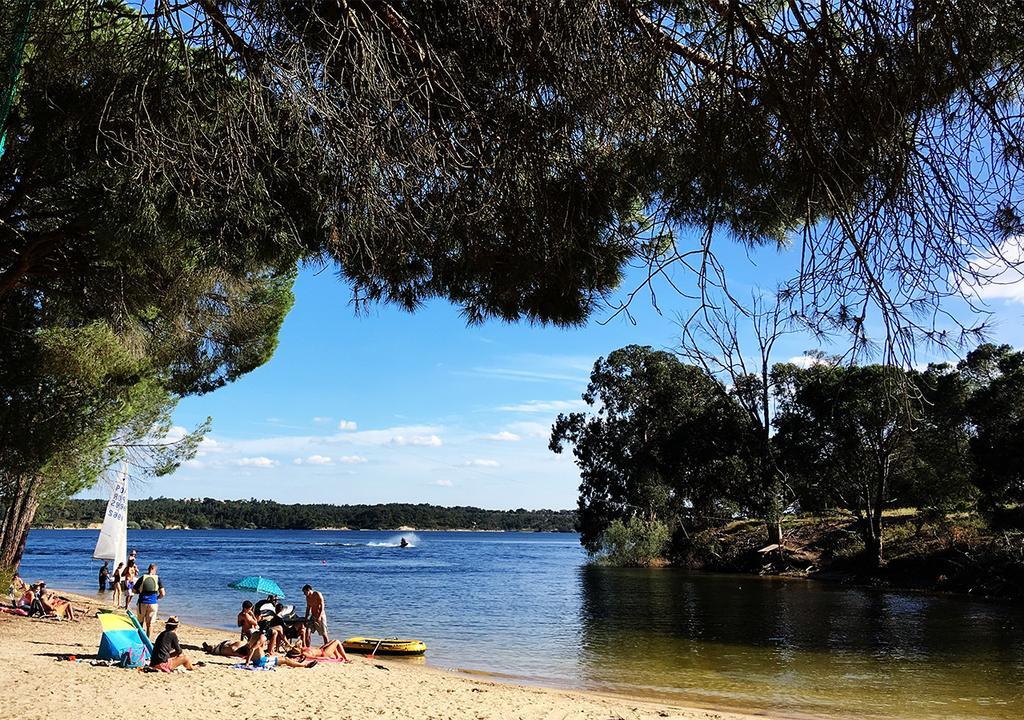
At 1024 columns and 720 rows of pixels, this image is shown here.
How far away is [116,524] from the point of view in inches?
710

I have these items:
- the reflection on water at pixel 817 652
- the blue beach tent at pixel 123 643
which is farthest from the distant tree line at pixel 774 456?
the blue beach tent at pixel 123 643

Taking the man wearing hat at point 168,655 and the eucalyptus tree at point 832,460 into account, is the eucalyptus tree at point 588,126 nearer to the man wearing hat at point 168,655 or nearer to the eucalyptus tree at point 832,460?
the man wearing hat at point 168,655

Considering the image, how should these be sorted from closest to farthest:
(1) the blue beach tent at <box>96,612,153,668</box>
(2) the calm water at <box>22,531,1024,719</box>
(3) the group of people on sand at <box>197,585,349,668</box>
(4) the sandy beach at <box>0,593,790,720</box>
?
1. (4) the sandy beach at <box>0,593,790,720</box>
2. (1) the blue beach tent at <box>96,612,153,668</box>
3. (3) the group of people on sand at <box>197,585,349,668</box>
4. (2) the calm water at <box>22,531,1024,719</box>

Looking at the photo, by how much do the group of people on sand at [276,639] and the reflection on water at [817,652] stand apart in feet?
14.8

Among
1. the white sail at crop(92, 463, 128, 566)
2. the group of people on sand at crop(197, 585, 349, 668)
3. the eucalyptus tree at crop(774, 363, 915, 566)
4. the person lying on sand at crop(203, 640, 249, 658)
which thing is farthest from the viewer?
the eucalyptus tree at crop(774, 363, 915, 566)

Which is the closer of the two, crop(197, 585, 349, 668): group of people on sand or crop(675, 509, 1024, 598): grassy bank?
crop(197, 585, 349, 668): group of people on sand

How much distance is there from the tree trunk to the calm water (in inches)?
179

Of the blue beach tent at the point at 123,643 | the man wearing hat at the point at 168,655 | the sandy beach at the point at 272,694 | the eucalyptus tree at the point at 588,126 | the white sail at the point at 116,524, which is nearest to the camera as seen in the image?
the eucalyptus tree at the point at 588,126

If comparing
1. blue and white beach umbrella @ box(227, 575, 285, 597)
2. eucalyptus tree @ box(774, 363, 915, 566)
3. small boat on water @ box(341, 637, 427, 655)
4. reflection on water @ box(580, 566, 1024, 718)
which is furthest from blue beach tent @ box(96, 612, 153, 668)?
eucalyptus tree @ box(774, 363, 915, 566)

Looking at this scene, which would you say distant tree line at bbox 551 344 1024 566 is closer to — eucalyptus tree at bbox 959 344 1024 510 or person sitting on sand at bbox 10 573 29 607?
eucalyptus tree at bbox 959 344 1024 510

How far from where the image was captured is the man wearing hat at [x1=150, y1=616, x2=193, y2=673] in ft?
30.6

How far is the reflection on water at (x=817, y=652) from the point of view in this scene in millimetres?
10875

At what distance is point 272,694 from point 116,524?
1137 cm

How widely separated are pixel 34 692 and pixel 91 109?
243 inches
